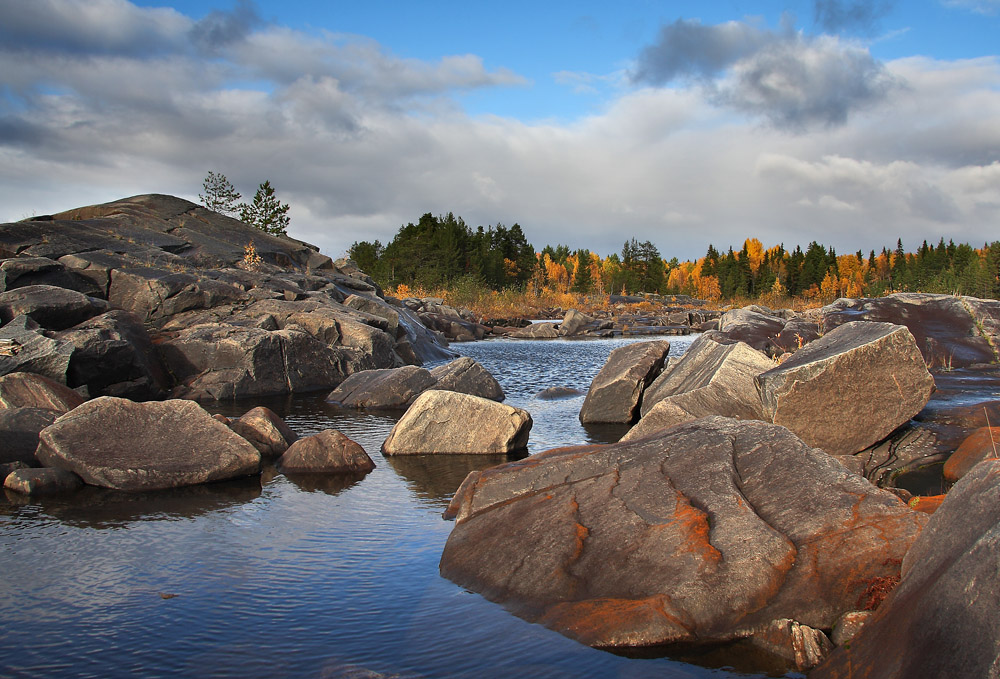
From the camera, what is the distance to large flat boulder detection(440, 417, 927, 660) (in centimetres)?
566

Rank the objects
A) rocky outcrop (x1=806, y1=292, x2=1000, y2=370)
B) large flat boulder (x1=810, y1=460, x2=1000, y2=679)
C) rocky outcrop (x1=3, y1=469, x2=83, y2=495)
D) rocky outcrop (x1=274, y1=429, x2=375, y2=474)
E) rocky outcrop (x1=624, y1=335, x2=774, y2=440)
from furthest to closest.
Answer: rocky outcrop (x1=806, y1=292, x2=1000, y2=370) → rocky outcrop (x1=624, y1=335, x2=774, y2=440) → rocky outcrop (x1=274, y1=429, x2=375, y2=474) → rocky outcrop (x1=3, y1=469, x2=83, y2=495) → large flat boulder (x1=810, y1=460, x2=1000, y2=679)

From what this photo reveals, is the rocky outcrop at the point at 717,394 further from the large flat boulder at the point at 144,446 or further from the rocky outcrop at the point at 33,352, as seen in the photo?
the rocky outcrop at the point at 33,352

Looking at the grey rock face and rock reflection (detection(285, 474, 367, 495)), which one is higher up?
the grey rock face

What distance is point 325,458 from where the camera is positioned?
12.1m

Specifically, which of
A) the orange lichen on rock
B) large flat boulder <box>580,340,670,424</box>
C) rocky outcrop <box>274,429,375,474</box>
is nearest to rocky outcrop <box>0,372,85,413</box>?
rocky outcrop <box>274,429,375,474</box>

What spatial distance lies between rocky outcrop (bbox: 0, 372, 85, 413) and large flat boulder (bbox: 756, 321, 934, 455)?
12.6 meters

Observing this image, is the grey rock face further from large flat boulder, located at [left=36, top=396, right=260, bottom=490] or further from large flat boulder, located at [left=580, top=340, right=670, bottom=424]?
large flat boulder, located at [left=580, top=340, right=670, bottom=424]

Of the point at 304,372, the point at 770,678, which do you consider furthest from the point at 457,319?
the point at 770,678

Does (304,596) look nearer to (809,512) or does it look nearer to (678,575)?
(678,575)

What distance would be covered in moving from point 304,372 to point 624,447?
52.4 ft

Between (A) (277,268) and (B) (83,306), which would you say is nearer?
(B) (83,306)

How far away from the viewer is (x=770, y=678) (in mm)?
5199

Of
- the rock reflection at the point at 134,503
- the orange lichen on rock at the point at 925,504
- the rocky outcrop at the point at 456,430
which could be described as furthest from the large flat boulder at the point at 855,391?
the rock reflection at the point at 134,503

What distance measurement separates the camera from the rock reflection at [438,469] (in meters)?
10.8
